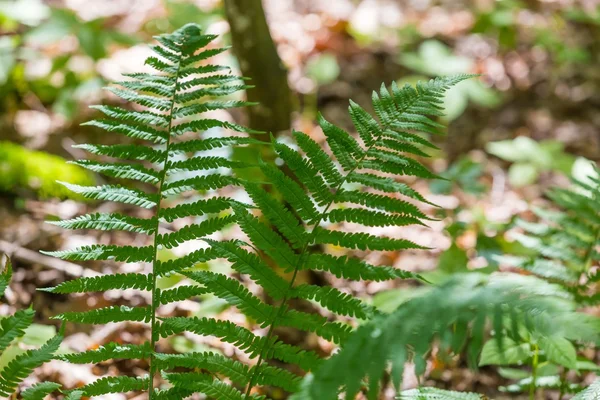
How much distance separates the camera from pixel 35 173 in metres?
3.23

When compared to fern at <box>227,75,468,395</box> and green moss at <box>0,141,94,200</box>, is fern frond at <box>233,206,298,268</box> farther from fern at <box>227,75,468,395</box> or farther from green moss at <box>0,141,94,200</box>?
green moss at <box>0,141,94,200</box>

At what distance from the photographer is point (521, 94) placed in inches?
193

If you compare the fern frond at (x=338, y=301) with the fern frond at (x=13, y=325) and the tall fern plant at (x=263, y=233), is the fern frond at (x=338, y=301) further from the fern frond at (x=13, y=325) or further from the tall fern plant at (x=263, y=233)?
the fern frond at (x=13, y=325)

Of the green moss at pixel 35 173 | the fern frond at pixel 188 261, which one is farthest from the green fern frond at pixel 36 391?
the green moss at pixel 35 173

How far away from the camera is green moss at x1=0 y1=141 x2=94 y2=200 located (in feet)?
10.5

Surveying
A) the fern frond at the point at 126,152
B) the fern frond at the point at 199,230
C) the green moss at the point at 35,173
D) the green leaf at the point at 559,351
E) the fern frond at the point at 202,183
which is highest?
the green moss at the point at 35,173

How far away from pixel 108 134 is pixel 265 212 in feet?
8.07

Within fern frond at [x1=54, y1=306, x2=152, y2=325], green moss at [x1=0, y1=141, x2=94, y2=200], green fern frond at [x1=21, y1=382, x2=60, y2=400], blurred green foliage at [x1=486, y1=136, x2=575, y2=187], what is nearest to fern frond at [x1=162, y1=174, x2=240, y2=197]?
fern frond at [x1=54, y1=306, x2=152, y2=325]

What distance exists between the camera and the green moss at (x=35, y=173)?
3197 millimetres

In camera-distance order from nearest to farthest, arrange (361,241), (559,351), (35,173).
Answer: (361,241)
(559,351)
(35,173)

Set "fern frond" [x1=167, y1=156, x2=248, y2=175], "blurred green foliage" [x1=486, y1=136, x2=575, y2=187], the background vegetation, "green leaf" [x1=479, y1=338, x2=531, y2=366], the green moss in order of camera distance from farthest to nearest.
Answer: "blurred green foliage" [x1=486, y1=136, x2=575, y2=187] < the green moss < the background vegetation < "green leaf" [x1=479, y1=338, x2=531, y2=366] < "fern frond" [x1=167, y1=156, x2=248, y2=175]

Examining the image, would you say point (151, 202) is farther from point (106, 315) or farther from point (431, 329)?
point (431, 329)

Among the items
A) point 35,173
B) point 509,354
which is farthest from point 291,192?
point 35,173

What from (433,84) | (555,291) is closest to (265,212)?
(433,84)
